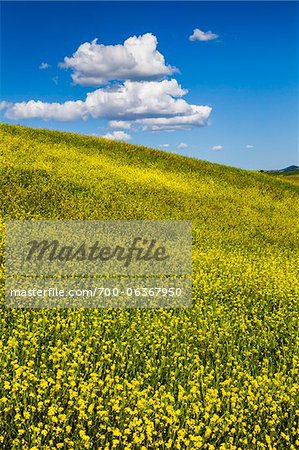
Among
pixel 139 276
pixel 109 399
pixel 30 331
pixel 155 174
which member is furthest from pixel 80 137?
pixel 109 399

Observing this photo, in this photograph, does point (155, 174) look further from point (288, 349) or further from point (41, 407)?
point (41, 407)

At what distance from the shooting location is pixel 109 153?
36438 mm

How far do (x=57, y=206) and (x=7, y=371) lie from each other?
50.1ft

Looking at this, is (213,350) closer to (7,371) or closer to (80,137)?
(7,371)

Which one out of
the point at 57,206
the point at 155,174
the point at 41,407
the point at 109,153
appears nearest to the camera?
the point at 41,407

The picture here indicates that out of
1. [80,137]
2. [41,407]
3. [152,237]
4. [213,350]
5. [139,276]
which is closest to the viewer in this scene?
[41,407]

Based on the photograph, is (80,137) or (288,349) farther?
(80,137)

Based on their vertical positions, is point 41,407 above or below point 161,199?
below

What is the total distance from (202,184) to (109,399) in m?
27.8

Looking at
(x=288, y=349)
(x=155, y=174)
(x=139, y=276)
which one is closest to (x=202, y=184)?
(x=155, y=174)

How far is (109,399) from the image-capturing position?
6664 mm

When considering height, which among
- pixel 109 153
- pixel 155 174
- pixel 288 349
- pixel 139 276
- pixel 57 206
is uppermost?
pixel 109 153

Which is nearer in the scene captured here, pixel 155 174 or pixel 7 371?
pixel 7 371

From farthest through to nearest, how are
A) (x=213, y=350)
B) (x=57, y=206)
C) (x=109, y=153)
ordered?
(x=109, y=153) < (x=57, y=206) < (x=213, y=350)
